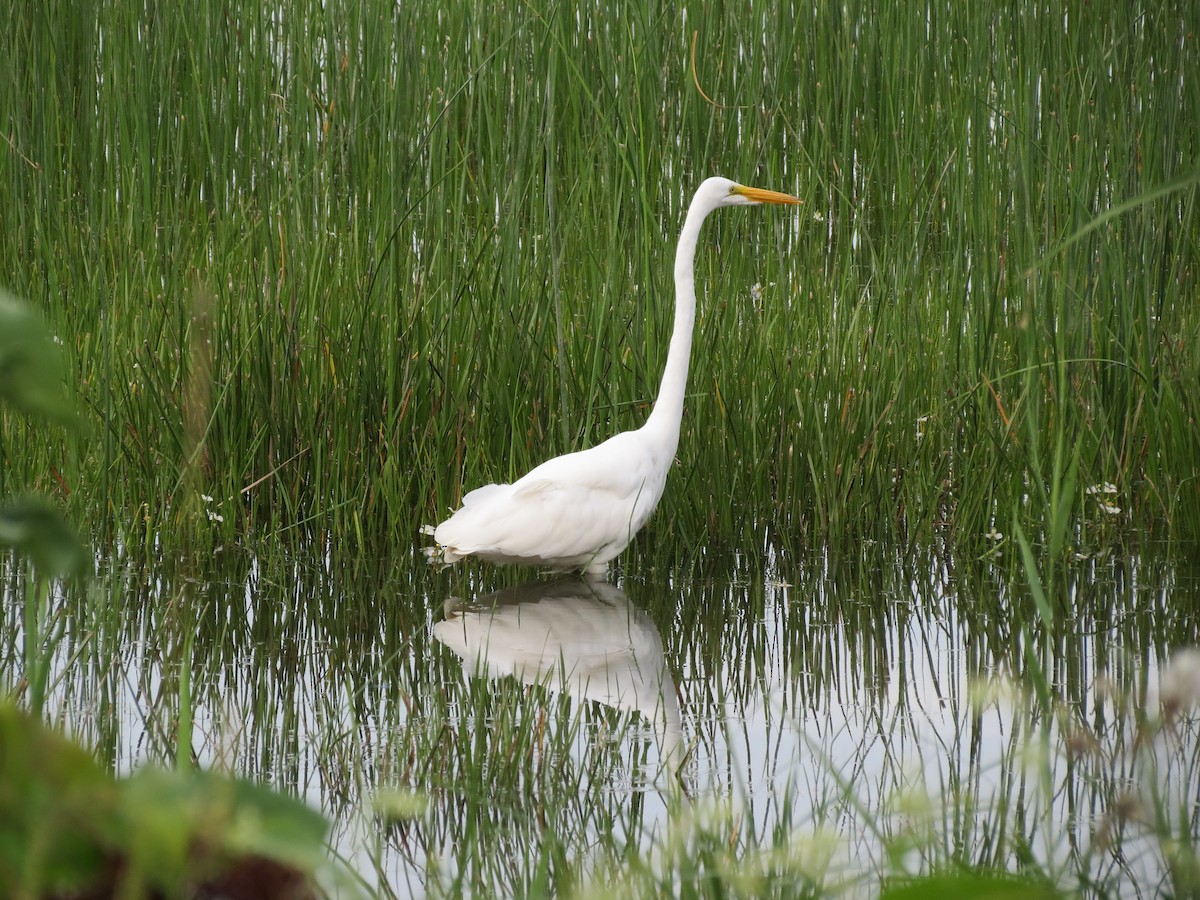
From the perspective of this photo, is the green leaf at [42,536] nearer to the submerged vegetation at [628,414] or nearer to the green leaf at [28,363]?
the green leaf at [28,363]

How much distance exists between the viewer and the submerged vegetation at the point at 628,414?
8.53 ft

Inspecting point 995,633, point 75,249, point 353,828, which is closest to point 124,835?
point 353,828

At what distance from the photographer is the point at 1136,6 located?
206 inches

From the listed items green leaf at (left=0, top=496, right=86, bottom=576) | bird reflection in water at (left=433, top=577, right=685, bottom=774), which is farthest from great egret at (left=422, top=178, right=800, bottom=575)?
green leaf at (left=0, top=496, right=86, bottom=576)

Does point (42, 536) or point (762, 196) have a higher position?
point (762, 196)

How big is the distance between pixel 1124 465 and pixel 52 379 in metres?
4.07

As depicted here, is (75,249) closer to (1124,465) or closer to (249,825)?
(1124,465)

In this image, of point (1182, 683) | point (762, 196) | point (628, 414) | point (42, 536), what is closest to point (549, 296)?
point (628, 414)

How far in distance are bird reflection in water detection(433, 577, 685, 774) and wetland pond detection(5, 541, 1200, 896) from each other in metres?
0.01

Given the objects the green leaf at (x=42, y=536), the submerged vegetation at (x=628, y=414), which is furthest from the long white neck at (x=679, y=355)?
the green leaf at (x=42, y=536)

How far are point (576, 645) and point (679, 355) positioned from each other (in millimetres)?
940

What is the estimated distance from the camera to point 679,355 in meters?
3.95

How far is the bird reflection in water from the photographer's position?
306 centimetres

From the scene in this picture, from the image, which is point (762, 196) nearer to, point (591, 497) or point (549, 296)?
point (549, 296)
